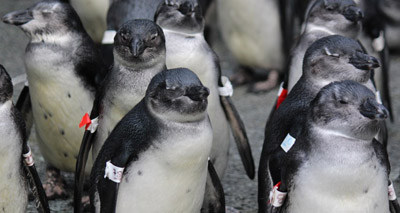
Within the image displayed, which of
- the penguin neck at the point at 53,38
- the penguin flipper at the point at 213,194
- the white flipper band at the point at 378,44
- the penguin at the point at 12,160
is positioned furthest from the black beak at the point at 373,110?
the white flipper band at the point at 378,44

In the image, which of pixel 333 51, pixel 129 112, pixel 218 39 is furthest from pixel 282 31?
pixel 129 112

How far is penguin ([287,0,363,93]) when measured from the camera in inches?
192

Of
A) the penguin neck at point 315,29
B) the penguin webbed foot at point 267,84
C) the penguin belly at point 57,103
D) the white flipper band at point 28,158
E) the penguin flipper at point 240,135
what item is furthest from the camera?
the penguin webbed foot at point 267,84

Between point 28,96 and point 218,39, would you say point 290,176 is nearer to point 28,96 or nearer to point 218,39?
point 28,96

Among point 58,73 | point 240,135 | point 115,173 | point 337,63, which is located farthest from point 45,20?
point 337,63

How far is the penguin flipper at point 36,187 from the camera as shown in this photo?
3865 mm

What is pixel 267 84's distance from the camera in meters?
6.95

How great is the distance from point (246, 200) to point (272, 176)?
0.81 metres

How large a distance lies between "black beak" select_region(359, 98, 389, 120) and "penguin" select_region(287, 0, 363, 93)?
143 centimetres

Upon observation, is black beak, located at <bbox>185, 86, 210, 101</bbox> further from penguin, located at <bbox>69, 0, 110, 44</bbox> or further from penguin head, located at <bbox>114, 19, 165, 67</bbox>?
penguin, located at <bbox>69, 0, 110, 44</bbox>

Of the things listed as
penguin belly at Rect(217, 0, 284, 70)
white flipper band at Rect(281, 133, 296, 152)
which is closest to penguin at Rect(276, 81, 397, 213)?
white flipper band at Rect(281, 133, 296, 152)

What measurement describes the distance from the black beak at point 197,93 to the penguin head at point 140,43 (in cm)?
63

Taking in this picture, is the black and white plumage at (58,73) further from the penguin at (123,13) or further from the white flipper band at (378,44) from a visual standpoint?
the white flipper band at (378,44)

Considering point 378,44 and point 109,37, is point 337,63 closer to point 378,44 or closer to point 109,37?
point 378,44
